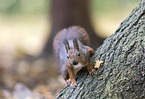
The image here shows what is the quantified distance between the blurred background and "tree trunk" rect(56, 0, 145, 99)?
6.28ft

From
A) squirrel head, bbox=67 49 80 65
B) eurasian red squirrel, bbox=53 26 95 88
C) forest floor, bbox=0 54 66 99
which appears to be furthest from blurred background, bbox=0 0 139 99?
squirrel head, bbox=67 49 80 65

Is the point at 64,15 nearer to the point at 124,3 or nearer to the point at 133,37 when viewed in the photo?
the point at 133,37

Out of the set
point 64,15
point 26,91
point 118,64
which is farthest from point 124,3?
point 118,64

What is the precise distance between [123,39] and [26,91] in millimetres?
2604

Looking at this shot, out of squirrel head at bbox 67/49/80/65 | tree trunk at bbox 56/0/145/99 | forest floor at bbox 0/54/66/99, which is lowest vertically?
tree trunk at bbox 56/0/145/99

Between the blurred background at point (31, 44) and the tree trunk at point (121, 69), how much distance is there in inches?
75.4

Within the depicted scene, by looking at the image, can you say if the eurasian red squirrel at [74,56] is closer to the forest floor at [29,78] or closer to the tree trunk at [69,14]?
the forest floor at [29,78]

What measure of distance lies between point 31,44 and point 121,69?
9.33 meters

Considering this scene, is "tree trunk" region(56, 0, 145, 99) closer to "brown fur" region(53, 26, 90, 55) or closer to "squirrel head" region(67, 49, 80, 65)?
"squirrel head" region(67, 49, 80, 65)

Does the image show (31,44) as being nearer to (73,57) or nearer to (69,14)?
(69,14)

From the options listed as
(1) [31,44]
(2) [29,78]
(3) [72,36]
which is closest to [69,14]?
(2) [29,78]

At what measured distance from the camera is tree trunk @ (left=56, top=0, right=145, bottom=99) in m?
2.57

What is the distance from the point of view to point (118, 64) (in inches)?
106

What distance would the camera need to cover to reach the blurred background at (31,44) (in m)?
5.21
